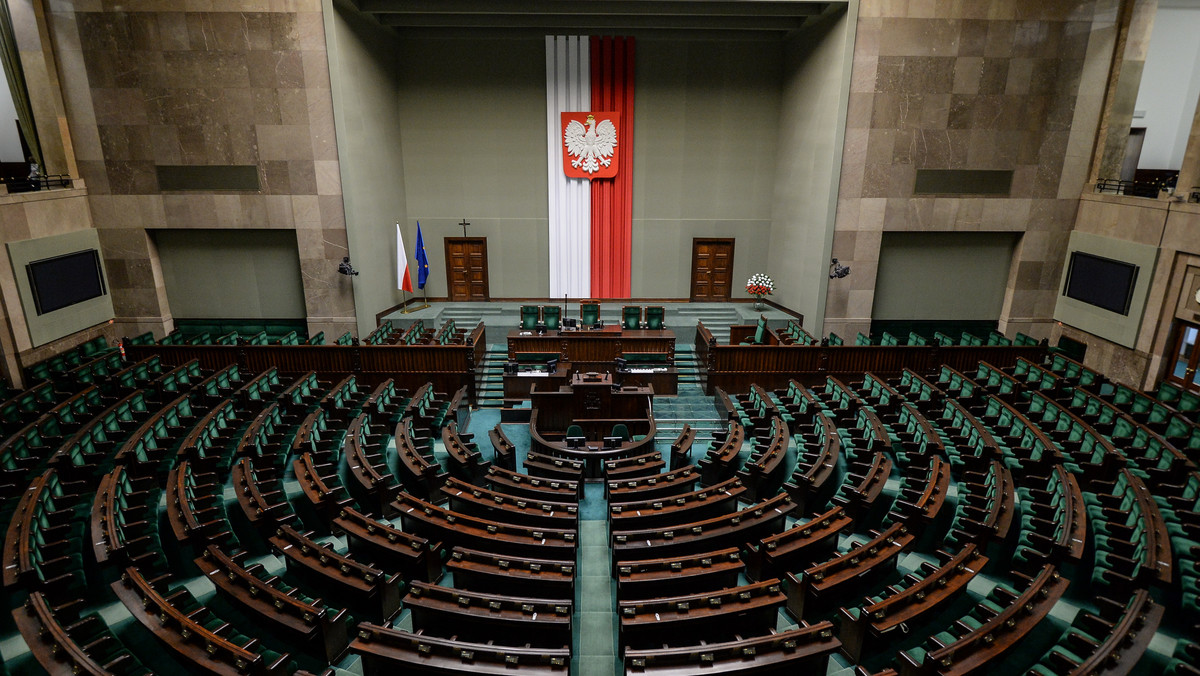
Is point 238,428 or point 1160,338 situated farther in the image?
point 1160,338

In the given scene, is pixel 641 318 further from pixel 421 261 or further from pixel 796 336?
pixel 421 261

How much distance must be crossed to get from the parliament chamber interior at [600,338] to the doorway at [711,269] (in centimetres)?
9

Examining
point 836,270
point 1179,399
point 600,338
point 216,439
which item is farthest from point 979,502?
point 216,439

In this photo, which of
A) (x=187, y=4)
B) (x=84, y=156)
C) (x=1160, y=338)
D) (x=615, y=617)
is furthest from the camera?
(x=84, y=156)

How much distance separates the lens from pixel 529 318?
14.6 metres

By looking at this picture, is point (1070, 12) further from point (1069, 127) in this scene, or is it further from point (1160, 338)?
point (1160, 338)

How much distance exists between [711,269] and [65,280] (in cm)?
A: 1556

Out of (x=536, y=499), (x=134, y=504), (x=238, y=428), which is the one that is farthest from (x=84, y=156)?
(x=536, y=499)

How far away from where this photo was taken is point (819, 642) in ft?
17.1

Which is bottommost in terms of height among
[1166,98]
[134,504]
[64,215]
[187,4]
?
[134,504]

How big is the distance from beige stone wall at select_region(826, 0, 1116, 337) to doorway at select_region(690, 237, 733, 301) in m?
3.61

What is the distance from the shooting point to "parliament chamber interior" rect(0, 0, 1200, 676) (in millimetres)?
5715

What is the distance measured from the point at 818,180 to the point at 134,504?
14382mm

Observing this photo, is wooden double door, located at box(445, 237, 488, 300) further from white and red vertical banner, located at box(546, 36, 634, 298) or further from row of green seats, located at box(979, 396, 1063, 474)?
row of green seats, located at box(979, 396, 1063, 474)
